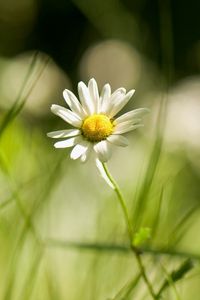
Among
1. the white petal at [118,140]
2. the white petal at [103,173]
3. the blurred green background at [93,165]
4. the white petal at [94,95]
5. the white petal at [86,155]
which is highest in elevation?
the white petal at [94,95]

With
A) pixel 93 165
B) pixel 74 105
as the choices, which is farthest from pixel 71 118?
pixel 93 165

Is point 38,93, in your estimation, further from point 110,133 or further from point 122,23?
point 110,133

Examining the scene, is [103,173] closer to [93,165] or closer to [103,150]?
[103,150]

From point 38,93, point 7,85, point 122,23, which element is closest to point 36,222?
point 122,23

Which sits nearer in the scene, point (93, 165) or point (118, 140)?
point (118, 140)

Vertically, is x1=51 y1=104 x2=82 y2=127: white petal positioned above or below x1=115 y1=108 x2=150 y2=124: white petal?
above

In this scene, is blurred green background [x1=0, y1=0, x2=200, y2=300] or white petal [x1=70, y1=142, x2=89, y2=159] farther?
blurred green background [x1=0, y1=0, x2=200, y2=300]

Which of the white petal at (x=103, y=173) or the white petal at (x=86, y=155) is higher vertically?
the white petal at (x=86, y=155)
